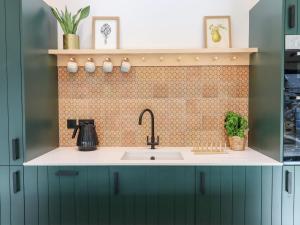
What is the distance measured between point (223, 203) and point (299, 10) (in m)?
1.43

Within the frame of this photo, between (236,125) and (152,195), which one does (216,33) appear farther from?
(152,195)

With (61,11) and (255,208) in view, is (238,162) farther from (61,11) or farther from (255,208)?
(61,11)

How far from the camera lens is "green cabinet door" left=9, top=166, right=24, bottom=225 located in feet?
5.97


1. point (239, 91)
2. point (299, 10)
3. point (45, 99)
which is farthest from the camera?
point (239, 91)

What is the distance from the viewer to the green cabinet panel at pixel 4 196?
182 cm

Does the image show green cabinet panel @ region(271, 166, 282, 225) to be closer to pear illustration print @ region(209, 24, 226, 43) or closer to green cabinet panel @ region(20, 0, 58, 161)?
pear illustration print @ region(209, 24, 226, 43)

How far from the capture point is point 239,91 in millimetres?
2391

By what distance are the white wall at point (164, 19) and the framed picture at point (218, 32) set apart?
6 centimetres

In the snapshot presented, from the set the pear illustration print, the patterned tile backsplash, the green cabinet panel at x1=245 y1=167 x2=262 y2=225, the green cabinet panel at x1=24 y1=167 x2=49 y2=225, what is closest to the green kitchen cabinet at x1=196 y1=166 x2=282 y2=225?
the green cabinet panel at x1=245 y1=167 x2=262 y2=225

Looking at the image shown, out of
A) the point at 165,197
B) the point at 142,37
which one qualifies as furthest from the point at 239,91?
the point at 165,197

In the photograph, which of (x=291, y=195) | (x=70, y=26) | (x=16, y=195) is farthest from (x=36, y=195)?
(x=291, y=195)

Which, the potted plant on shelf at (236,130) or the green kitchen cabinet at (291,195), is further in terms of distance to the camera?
the potted plant on shelf at (236,130)

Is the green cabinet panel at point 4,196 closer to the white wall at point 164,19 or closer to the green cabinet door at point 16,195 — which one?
the green cabinet door at point 16,195

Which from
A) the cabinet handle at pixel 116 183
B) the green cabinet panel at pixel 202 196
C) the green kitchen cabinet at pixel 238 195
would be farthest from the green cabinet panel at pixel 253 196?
the cabinet handle at pixel 116 183
